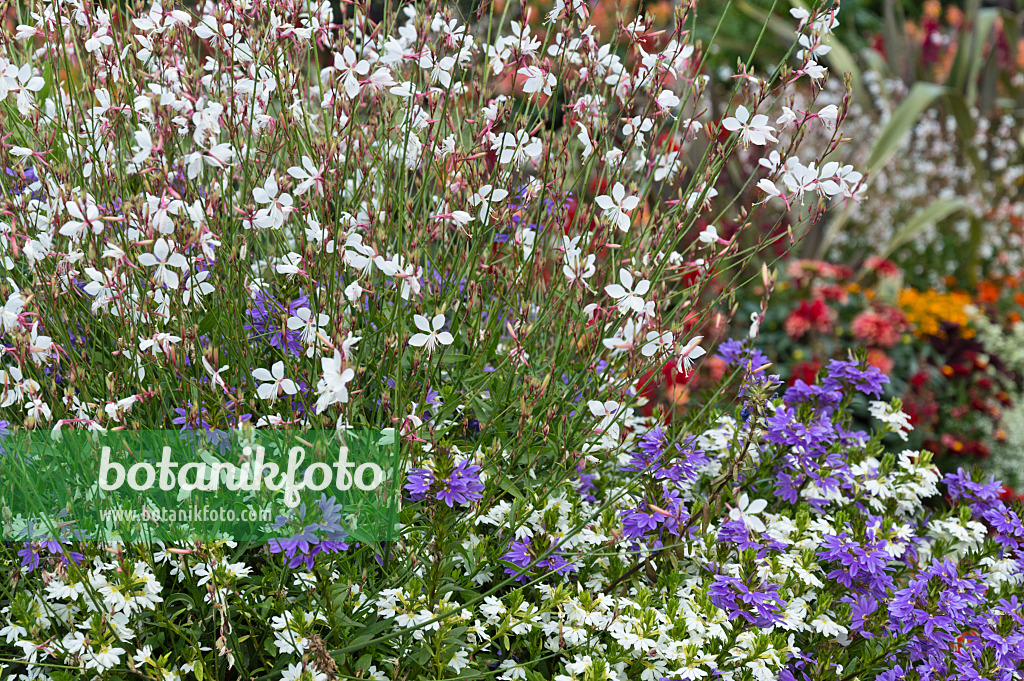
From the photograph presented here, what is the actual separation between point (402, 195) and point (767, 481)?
1110 mm

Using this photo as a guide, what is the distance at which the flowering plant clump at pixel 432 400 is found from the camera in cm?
155

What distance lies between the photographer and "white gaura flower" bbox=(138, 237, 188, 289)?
1.51 metres

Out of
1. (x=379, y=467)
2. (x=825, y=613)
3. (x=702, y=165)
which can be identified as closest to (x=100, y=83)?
(x=379, y=467)

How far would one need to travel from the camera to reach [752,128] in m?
1.75

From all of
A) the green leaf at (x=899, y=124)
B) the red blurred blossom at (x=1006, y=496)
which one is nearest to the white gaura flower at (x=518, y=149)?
the red blurred blossom at (x=1006, y=496)

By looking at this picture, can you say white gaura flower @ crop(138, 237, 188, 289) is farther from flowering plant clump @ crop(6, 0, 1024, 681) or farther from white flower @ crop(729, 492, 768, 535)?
white flower @ crop(729, 492, 768, 535)

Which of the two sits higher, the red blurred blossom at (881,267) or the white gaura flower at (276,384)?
the white gaura flower at (276,384)

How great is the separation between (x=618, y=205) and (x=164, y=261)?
33.8 inches

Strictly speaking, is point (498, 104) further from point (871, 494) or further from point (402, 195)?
point (871, 494)

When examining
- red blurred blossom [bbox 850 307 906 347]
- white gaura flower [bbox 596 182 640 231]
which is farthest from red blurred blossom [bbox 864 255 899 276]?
white gaura flower [bbox 596 182 640 231]

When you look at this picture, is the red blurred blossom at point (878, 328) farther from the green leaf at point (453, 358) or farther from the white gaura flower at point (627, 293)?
the white gaura flower at point (627, 293)

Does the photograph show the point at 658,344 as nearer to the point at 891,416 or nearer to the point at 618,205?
the point at 618,205

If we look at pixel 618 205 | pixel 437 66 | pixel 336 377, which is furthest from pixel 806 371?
pixel 336 377

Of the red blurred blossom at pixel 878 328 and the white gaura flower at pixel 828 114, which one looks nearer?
the white gaura flower at pixel 828 114
